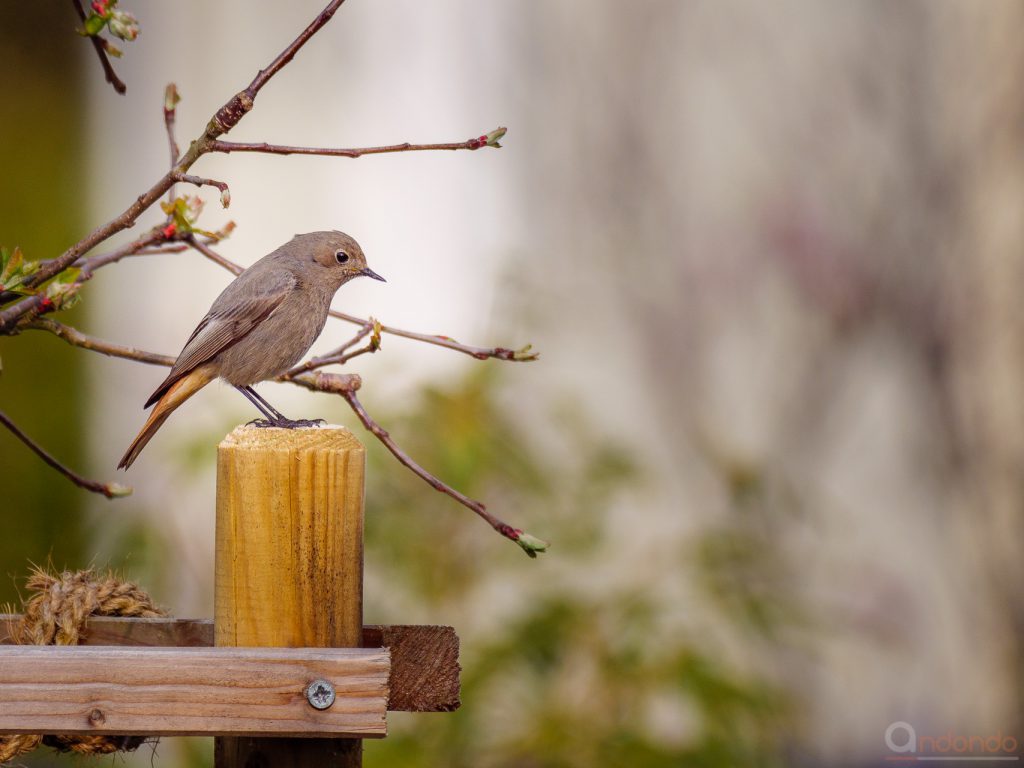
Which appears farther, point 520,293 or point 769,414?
point 769,414

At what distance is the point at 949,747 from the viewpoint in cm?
513

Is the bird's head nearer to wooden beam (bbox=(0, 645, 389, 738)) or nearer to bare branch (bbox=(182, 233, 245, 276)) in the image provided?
bare branch (bbox=(182, 233, 245, 276))

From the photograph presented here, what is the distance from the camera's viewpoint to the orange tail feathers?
2260 millimetres

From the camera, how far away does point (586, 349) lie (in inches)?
218

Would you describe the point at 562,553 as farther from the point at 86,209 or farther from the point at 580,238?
the point at 86,209

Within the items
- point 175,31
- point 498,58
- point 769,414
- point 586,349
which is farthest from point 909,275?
point 175,31

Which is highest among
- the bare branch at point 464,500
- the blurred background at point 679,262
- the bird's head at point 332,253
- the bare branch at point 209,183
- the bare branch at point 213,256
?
the blurred background at point 679,262

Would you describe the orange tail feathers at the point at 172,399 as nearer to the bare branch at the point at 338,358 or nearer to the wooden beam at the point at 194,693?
the bare branch at the point at 338,358

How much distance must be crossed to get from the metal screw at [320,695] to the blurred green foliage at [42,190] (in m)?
4.14

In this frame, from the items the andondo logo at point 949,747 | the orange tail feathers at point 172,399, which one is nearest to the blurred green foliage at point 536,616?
the andondo logo at point 949,747

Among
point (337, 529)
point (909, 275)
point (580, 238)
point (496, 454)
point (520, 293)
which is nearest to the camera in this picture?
point (337, 529)

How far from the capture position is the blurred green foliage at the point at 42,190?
550 centimetres

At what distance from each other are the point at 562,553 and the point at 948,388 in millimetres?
2056

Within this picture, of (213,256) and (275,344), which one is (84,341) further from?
(275,344)
